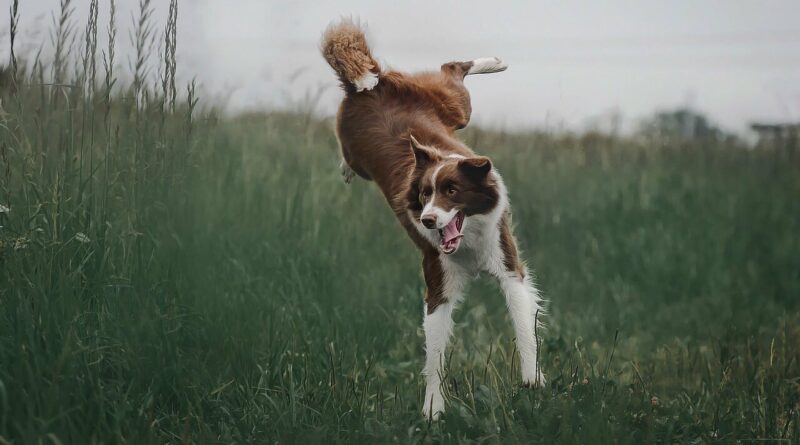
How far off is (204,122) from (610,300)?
379cm

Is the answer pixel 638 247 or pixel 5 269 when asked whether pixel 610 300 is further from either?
pixel 5 269

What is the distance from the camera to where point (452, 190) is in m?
3.96

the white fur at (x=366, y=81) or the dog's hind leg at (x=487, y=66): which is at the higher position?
the dog's hind leg at (x=487, y=66)

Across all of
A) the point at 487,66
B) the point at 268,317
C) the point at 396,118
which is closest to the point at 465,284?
the point at 268,317

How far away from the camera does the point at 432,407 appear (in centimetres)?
414

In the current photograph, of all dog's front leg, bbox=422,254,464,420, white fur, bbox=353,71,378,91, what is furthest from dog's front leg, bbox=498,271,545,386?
white fur, bbox=353,71,378,91

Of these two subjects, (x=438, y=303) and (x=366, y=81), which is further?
(x=366, y=81)

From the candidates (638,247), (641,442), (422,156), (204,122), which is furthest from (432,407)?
(638,247)

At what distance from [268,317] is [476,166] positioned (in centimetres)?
151

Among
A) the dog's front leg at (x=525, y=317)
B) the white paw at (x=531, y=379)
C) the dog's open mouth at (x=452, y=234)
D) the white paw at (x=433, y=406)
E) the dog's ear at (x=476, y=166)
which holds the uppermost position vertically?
the dog's ear at (x=476, y=166)

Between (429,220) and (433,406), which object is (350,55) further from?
(433,406)

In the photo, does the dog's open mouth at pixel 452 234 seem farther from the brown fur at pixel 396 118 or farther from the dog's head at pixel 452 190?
the brown fur at pixel 396 118

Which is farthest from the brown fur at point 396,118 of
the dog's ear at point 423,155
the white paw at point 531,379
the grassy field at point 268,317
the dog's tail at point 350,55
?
the grassy field at point 268,317

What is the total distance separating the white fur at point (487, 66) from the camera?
549 centimetres
